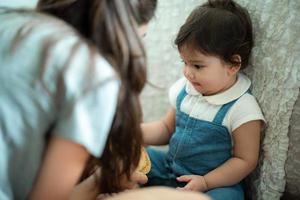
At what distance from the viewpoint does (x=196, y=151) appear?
3.01 ft

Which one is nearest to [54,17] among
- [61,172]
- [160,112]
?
[61,172]

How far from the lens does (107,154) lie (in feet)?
2.34

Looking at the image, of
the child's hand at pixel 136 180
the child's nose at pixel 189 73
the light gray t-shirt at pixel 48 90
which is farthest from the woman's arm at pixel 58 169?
the child's nose at pixel 189 73

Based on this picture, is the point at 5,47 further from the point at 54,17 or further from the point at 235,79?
the point at 235,79

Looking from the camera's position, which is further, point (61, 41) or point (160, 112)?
point (160, 112)

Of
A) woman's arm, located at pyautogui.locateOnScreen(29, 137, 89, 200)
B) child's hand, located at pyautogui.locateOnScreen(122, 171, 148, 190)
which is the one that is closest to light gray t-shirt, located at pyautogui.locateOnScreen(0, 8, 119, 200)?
woman's arm, located at pyautogui.locateOnScreen(29, 137, 89, 200)

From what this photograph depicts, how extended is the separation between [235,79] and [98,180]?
0.35 meters

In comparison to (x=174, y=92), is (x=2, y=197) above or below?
above

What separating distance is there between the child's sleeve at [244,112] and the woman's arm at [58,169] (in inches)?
15.1

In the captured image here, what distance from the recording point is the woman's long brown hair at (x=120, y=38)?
568 mm

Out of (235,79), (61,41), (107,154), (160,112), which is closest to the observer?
(61,41)

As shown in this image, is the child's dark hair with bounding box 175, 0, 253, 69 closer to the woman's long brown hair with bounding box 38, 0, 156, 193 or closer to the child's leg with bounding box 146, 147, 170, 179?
the woman's long brown hair with bounding box 38, 0, 156, 193

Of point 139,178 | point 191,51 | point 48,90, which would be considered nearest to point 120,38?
point 48,90

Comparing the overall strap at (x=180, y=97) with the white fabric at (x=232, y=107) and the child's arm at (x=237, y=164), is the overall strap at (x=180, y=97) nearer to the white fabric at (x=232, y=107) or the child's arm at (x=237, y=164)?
the white fabric at (x=232, y=107)
